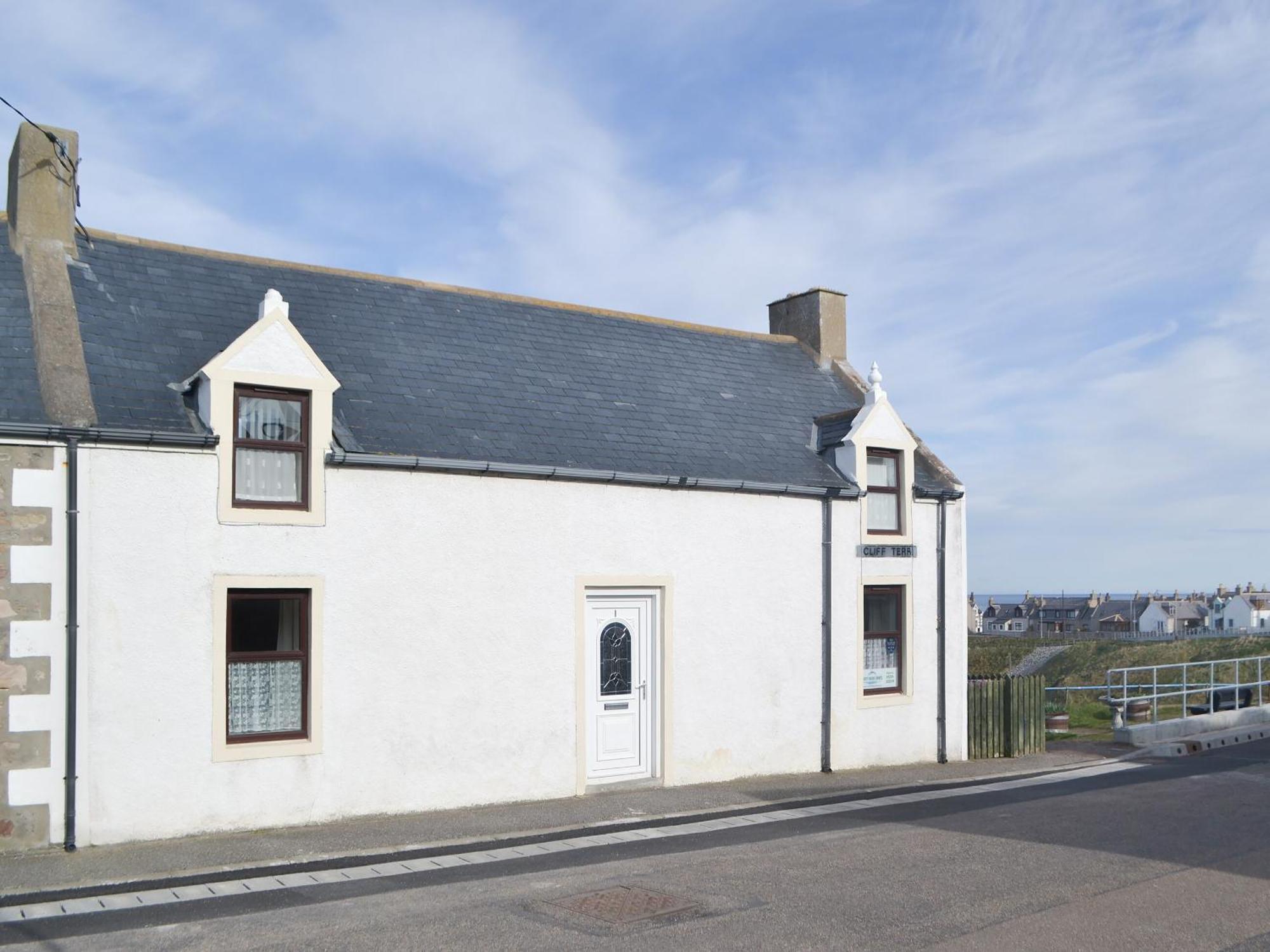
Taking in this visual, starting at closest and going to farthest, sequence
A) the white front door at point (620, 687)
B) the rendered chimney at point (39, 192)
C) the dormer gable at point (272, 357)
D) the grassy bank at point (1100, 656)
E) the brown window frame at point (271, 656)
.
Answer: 1. the brown window frame at point (271, 656)
2. the dormer gable at point (272, 357)
3. the rendered chimney at point (39, 192)
4. the white front door at point (620, 687)
5. the grassy bank at point (1100, 656)

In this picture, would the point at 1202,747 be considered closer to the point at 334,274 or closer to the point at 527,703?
the point at 527,703

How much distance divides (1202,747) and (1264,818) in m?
6.89

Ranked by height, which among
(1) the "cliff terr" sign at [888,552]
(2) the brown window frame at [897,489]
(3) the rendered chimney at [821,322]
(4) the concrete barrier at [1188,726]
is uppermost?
(3) the rendered chimney at [821,322]

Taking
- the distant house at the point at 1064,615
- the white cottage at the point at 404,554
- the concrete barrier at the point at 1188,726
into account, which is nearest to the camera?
the white cottage at the point at 404,554

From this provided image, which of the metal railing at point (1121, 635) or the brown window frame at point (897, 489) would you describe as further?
the metal railing at point (1121, 635)

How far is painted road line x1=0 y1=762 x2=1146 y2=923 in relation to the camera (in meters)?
8.32

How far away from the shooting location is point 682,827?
38.2ft

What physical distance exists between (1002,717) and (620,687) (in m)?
7.10

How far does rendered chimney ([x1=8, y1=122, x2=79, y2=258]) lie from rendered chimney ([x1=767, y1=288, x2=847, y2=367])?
1150cm

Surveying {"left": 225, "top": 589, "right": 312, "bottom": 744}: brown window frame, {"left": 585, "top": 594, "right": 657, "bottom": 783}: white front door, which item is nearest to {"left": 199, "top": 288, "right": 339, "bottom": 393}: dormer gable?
{"left": 225, "top": 589, "right": 312, "bottom": 744}: brown window frame

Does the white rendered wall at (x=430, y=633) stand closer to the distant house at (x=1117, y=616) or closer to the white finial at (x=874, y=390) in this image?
the white finial at (x=874, y=390)

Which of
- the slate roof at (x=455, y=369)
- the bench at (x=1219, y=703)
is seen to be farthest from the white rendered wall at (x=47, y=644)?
the bench at (x=1219, y=703)

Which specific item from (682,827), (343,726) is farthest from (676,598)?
(343,726)

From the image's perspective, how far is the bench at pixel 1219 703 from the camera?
67.8ft
